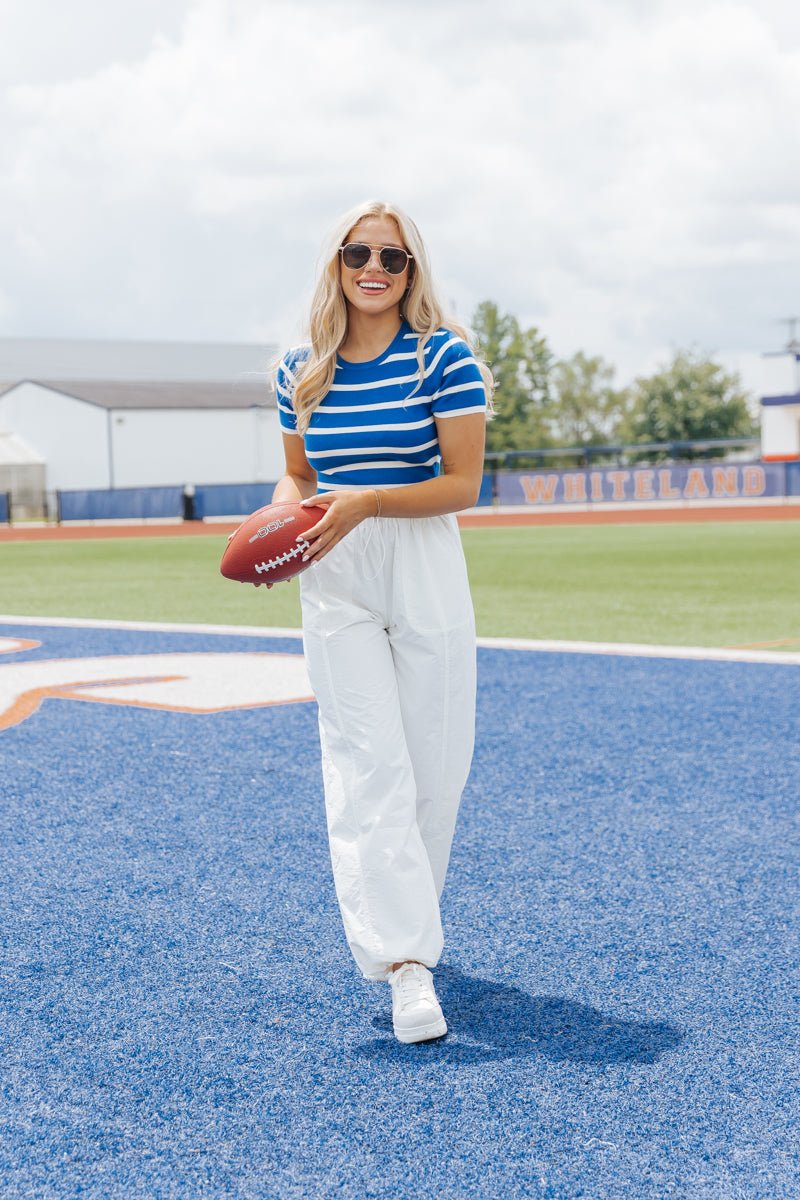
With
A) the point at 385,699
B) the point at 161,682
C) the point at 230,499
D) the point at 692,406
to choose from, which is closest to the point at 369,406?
the point at 385,699

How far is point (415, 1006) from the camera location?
A: 330 cm

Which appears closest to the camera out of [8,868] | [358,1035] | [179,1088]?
[179,1088]

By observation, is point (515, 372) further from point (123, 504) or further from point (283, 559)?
point (283, 559)

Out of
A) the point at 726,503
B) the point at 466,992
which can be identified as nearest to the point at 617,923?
the point at 466,992

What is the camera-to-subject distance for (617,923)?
418cm

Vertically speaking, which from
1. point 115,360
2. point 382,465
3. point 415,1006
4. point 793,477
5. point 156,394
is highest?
point 115,360

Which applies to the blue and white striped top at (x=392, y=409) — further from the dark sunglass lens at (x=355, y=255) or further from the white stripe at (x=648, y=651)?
the white stripe at (x=648, y=651)

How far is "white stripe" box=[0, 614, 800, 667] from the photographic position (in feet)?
31.4

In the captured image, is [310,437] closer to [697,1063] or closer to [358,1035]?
[358,1035]

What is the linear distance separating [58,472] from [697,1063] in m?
67.0

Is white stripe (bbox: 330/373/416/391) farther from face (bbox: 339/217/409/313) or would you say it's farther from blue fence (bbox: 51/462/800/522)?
blue fence (bbox: 51/462/800/522)

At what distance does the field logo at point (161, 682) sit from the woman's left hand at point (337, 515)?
4.55m

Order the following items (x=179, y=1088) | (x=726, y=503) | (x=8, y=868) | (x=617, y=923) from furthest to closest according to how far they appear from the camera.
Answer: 1. (x=726, y=503)
2. (x=8, y=868)
3. (x=617, y=923)
4. (x=179, y=1088)

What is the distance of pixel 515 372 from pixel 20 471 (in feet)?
123
